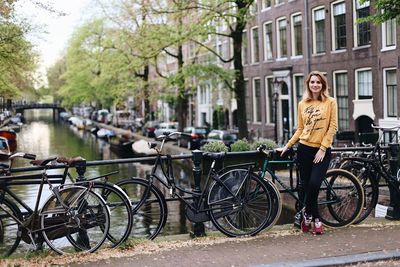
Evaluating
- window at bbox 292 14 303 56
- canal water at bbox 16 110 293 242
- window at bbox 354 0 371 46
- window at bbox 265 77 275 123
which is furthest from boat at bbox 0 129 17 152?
window at bbox 354 0 371 46

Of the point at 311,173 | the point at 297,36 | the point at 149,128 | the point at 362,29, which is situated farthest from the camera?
the point at 149,128

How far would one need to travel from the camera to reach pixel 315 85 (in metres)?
5.80

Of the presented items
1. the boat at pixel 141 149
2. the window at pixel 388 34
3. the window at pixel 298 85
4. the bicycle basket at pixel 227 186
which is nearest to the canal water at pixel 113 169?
the bicycle basket at pixel 227 186

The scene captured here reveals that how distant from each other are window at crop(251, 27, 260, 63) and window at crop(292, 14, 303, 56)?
182 inches

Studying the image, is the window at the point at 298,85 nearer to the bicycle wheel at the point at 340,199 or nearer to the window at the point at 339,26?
the window at the point at 339,26

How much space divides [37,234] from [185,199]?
155 centimetres

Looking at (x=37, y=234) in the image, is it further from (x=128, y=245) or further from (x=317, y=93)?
(x=317, y=93)

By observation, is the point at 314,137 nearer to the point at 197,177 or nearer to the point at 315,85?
the point at 315,85

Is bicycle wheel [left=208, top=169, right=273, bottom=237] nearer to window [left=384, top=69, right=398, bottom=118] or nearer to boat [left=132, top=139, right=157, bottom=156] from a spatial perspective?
window [left=384, top=69, right=398, bottom=118]

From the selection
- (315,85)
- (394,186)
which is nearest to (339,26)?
(394,186)

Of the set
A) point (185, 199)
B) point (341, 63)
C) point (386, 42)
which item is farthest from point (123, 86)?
point (185, 199)

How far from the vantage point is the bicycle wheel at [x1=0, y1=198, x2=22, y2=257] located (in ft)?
17.6

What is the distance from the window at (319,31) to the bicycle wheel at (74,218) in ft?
79.4

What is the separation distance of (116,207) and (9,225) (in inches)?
41.1
